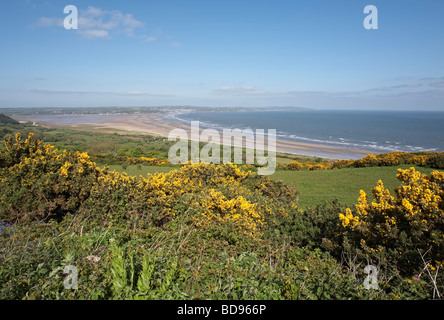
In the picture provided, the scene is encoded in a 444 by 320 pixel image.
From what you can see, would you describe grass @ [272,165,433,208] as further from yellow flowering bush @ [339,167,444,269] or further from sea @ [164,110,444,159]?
sea @ [164,110,444,159]

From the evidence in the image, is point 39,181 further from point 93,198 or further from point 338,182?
point 338,182

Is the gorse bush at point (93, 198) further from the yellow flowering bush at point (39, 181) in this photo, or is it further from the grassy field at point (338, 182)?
the grassy field at point (338, 182)

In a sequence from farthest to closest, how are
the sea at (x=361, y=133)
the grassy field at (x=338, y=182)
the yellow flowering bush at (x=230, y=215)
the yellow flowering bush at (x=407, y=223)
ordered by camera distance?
the sea at (x=361, y=133)
the grassy field at (x=338, y=182)
the yellow flowering bush at (x=230, y=215)
the yellow flowering bush at (x=407, y=223)

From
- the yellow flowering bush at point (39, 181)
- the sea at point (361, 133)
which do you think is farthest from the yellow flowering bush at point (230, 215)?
the sea at point (361, 133)

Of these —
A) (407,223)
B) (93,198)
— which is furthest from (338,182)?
(93,198)

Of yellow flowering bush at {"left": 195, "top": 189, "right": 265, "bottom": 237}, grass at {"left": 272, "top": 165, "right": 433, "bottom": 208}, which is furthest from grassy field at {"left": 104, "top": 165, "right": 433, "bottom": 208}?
yellow flowering bush at {"left": 195, "top": 189, "right": 265, "bottom": 237}
